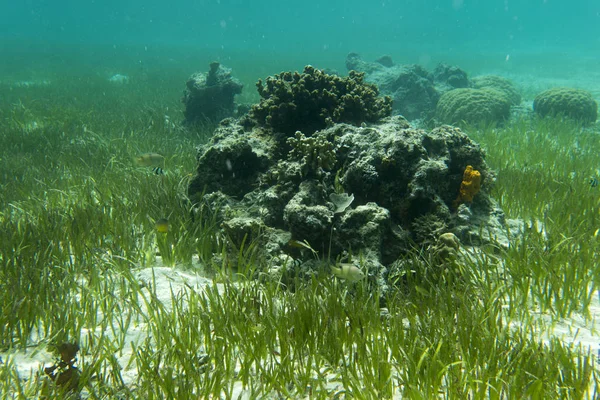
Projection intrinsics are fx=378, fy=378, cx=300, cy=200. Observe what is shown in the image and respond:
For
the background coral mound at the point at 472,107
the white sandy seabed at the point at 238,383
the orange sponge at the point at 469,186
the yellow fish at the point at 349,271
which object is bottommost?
the white sandy seabed at the point at 238,383

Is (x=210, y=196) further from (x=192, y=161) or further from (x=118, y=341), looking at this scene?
(x=192, y=161)

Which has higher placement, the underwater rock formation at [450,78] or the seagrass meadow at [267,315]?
the underwater rock formation at [450,78]

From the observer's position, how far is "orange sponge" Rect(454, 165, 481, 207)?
5094mm

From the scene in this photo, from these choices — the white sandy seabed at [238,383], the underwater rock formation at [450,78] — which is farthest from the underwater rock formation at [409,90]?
the white sandy seabed at [238,383]

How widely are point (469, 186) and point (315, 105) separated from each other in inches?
117

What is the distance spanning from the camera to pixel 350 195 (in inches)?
194

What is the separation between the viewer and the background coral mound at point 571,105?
15.4 m

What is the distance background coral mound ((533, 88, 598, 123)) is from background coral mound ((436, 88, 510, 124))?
187 centimetres

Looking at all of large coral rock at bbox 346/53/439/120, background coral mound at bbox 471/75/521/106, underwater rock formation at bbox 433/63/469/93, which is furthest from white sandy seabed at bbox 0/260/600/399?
background coral mound at bbox 471/75/521/106

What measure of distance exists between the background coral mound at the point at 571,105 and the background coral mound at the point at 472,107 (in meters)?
1.87

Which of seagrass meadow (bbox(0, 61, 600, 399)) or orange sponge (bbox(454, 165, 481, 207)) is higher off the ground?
orange sponge (bbox(454, 165, 481, 207))

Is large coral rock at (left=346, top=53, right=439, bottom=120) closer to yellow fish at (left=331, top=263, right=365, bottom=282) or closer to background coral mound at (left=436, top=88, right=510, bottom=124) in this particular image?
background coral mound at (left=436, top=88, right=510, bottom=124)

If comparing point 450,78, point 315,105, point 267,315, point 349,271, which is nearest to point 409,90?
point 450,78

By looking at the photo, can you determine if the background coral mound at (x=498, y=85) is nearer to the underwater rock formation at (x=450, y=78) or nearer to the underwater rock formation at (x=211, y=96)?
the underwater rock formation at (x=450, y=78)
